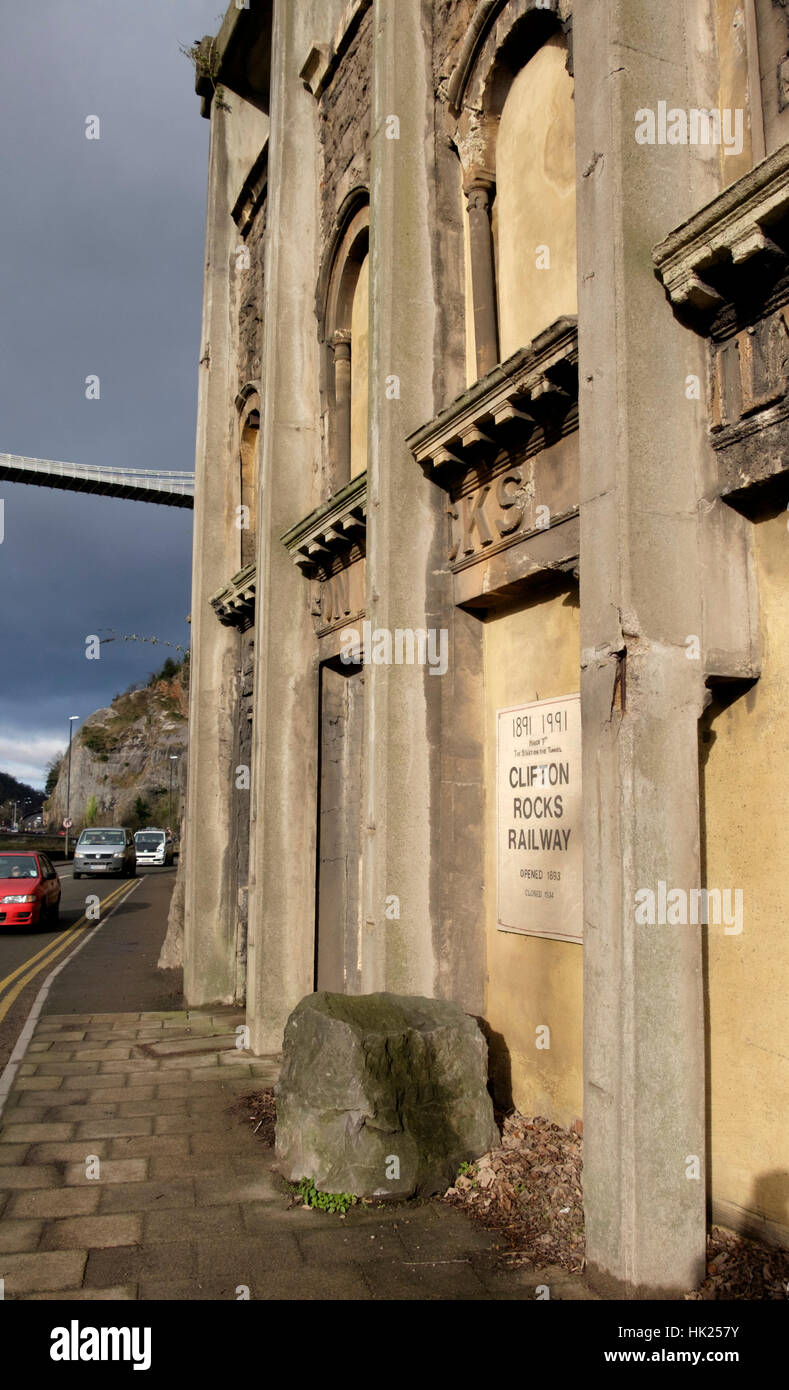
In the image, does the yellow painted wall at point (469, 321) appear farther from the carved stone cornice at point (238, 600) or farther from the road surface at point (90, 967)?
the road surface at point (90, 967)

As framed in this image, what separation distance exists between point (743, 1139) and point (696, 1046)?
552mm

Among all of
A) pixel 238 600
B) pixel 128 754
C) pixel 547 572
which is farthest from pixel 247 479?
pixel 128 754

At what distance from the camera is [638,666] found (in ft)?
13.7

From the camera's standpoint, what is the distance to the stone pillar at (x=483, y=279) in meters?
6.85

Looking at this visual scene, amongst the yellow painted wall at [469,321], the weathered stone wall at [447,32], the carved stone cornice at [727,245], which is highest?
the weathered stone wall at [447,32]

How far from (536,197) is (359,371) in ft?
11.5

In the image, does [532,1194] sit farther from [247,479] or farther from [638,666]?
[247,479]

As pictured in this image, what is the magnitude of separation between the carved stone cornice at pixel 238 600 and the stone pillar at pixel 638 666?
740 centimetres

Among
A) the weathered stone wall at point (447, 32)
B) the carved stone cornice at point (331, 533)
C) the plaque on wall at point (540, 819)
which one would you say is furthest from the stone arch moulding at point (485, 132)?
the plaque on wall at point (540, 819)

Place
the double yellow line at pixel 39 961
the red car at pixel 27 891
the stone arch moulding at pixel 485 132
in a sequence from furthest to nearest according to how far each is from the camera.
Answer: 1. the red car at pixel 27 891
2. the double yellow line at pixel 39 961
3. the stone arch moulding at pixel 485 132

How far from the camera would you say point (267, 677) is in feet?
31.4

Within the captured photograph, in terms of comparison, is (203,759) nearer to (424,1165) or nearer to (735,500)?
(424,1165)

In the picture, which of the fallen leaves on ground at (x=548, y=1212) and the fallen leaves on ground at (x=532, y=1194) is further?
the fallen leaves on ground at (x=532, y=1194)

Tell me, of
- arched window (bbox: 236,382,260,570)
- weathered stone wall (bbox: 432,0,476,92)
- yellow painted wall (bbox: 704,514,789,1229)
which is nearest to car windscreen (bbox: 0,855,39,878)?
arched window (bbox: 236,382,260,570)
